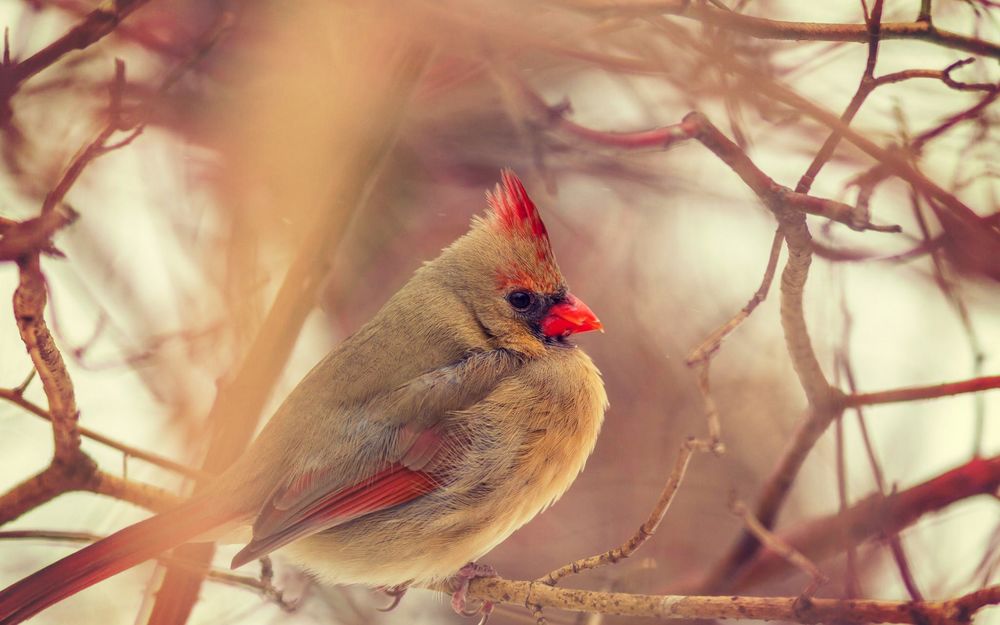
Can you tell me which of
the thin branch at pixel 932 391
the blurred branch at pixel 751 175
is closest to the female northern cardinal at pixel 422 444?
the blurred branch at pixel 751 175

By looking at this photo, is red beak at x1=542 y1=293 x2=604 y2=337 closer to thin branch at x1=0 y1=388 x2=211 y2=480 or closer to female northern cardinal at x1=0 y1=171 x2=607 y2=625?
female northern cardinal at x1=0 y1=171 x2=607 y2=625

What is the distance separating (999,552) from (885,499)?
22 centimetres

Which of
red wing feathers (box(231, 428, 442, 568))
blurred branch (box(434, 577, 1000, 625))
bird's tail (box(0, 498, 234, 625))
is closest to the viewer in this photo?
blurred branch (box(434, 577, 1000, 625))

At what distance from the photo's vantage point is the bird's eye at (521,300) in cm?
219

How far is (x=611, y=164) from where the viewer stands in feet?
7.75

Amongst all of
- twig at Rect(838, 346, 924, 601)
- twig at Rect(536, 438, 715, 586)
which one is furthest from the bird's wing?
twig at Rect(838, 346, 924, 601)

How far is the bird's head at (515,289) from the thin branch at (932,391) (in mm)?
729

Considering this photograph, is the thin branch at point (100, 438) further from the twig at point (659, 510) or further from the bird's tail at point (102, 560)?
the twig at point (659, 510)

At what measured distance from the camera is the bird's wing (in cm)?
182

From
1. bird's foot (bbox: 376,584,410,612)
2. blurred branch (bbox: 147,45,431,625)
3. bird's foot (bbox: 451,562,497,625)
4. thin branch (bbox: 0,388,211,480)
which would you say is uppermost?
blurred branch (bbox: 147,45,431,625)

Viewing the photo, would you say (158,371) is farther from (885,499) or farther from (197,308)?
(885,499)

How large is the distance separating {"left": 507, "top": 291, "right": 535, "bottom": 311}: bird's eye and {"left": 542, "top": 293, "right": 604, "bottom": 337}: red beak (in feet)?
0.16

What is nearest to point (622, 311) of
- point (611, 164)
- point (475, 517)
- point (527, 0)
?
point (611, 164)

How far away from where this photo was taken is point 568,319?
7.18ft
